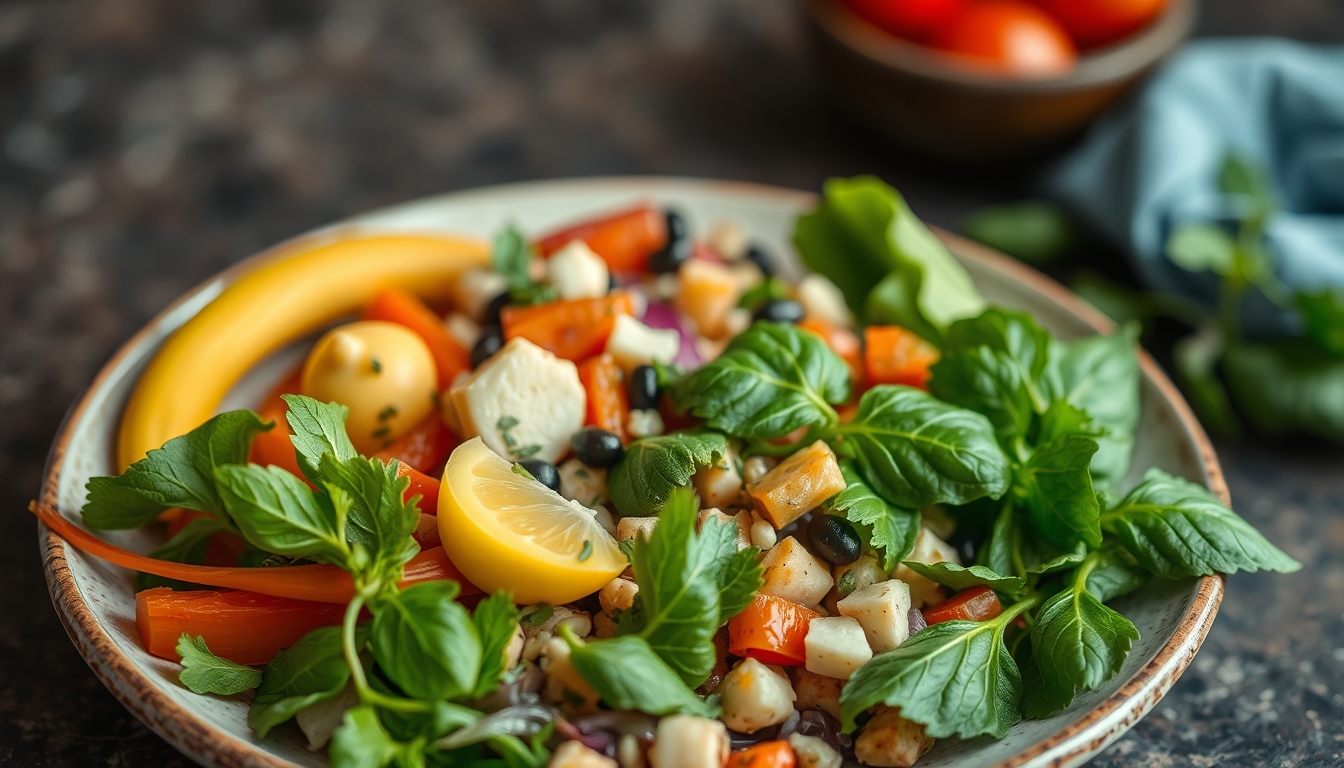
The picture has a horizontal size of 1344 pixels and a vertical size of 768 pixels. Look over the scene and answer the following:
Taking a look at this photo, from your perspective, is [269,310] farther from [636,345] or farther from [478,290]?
[636,345]

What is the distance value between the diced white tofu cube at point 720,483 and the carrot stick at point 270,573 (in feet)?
1.42

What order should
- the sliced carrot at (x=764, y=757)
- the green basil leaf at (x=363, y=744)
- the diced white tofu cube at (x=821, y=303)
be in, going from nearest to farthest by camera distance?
the green basil leaf at (x=363, y=744) → the sliced carrot at (x=764, y=757) → the diced white tofu cube at (x=821, y=303)

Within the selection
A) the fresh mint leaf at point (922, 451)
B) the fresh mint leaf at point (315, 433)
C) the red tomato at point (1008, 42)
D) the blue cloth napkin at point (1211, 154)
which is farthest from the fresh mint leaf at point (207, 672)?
the red tomato at point (1008, 42)

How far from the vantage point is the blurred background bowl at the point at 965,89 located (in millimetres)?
3406

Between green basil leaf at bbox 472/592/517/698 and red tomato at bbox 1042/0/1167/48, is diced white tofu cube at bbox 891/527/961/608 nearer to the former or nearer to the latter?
green basil leaf at bbox 472/592/517/698

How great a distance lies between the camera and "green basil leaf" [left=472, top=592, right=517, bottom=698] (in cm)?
163

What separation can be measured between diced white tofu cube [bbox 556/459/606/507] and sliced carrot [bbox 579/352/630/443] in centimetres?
9

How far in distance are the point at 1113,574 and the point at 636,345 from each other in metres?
0.97

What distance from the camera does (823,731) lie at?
1.76 m

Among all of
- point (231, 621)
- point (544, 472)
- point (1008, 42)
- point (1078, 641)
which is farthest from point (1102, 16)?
point (231, 621)

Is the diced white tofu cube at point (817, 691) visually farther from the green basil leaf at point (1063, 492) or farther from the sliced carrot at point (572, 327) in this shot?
the sliced carrot at point (572, 327)

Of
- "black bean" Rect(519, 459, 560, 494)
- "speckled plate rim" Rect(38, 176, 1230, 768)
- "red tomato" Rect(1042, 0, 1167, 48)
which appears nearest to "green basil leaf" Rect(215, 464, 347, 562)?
"speckled plate rim" Rect(38, 176, 1230, 768)

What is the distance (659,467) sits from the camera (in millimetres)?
1856

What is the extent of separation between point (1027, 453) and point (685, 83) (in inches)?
101
